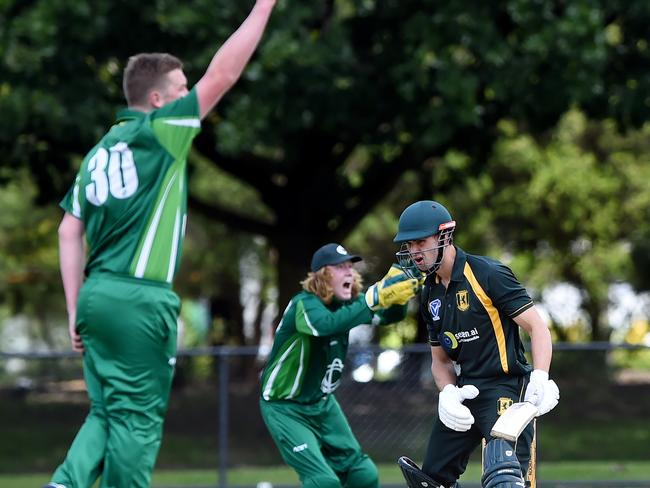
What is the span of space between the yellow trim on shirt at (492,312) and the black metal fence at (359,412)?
6583 mm

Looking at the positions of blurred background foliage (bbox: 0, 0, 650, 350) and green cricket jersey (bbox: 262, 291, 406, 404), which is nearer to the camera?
green cricket jersey (bbox: 262, 291, 406, 404)

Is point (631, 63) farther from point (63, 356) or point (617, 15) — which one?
point (63, 356)

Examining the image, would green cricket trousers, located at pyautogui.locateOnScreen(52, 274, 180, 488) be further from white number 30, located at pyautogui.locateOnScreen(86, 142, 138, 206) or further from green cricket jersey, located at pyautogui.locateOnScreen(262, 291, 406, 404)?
green cricket jersey, located at pyautogui.locateOnScreen(262, 291, 406, 404)

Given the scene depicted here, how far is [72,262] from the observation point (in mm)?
5430

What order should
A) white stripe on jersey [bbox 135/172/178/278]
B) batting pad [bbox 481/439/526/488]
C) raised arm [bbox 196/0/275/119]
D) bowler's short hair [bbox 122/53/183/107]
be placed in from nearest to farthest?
raised arm [bbox 196/0/275/119] → white stripe on jersey [bbox 135/172/178/278] → bowler's short hair [bbox 122/53/183/107] → batting pad [bbox 481/439/526/488]

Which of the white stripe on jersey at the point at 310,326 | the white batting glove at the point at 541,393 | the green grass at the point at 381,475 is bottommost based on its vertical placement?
the green grass at the point at 381,475

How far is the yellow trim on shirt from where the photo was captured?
6023 mm

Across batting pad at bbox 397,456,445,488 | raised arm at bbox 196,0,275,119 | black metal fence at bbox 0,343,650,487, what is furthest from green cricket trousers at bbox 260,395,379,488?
black metal fence at bbox 0,343,650,487

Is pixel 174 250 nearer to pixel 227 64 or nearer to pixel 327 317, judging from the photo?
pixel 227 64

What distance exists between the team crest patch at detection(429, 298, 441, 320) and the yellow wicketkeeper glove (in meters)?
0.41

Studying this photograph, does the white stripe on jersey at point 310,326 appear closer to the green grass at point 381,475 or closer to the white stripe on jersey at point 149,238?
the white stripe on jersey at point 149,238

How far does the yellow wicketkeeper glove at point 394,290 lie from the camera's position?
669 cm

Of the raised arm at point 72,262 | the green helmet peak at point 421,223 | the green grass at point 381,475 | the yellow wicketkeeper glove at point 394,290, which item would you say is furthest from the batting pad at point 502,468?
the green grass at point 381,475

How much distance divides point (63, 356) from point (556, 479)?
553 cm
